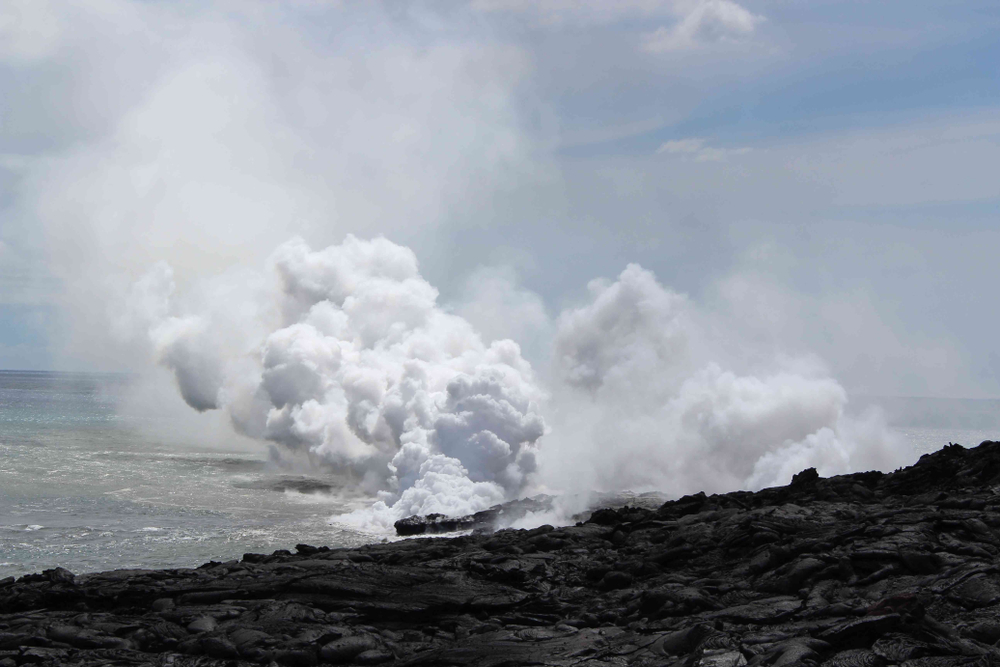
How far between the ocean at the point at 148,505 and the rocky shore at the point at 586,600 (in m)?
15.6

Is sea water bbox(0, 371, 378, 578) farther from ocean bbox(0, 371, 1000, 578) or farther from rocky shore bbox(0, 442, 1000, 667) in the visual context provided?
rocky shore bbox(0, 442, 1000, 667)

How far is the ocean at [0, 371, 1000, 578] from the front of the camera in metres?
46.5

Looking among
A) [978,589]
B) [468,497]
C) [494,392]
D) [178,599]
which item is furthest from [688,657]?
[494,392]

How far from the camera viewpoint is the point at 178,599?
90.3 ft

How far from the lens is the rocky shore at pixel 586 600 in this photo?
21.4m

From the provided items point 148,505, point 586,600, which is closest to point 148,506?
point 148,505

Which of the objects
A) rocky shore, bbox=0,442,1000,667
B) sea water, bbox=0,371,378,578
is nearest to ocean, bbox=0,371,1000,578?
sea water, bbox=0,371,378,578

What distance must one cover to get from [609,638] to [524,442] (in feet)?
158

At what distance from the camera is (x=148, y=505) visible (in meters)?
62.0

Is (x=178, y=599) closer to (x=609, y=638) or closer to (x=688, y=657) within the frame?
(x=609, y=638)

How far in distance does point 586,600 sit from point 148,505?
141 ft

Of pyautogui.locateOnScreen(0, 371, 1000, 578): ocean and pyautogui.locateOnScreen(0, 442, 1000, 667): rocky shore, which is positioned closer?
pyautogui.locateOnScreen(0, 442, 1000, 667): rocky shore

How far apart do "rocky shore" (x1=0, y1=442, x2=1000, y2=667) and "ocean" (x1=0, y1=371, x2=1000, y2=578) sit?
15.6 meters

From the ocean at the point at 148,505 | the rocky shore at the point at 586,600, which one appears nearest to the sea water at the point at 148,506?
the ocean at the point at 148,505
